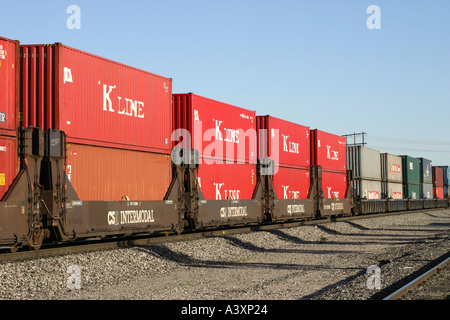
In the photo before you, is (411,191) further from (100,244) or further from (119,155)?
(100,244)

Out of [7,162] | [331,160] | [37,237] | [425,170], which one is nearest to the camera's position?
A: [7,162]

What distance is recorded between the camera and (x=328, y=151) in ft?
107

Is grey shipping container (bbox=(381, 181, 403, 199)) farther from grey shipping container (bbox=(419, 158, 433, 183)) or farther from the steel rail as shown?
the steel rail

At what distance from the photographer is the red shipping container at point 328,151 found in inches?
1214

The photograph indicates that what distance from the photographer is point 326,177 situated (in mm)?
31812

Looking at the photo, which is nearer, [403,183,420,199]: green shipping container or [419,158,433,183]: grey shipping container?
[403,183,420,199]: green shipping container

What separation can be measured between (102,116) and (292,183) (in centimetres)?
1421

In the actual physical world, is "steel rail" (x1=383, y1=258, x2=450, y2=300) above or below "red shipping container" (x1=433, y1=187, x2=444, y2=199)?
below

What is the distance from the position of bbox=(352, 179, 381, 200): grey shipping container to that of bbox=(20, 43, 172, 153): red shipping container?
71.0 ft

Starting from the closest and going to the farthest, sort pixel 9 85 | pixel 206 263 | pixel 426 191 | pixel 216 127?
pixel 9 85, pixel 206 263, pixel 216 127, pixel 426 191

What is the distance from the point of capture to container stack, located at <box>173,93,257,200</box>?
1966cm

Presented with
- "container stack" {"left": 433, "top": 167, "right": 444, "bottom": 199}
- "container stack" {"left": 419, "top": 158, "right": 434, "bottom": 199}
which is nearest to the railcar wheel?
"container stack" {"left": 419, "top": 158, "right": 434, "bottom": 199}

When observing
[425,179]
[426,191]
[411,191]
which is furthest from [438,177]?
[411,191]

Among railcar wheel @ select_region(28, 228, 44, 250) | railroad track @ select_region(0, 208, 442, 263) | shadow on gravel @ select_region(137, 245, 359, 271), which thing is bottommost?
shadow on gravel @ select_region(137, 245, 359, 271)
